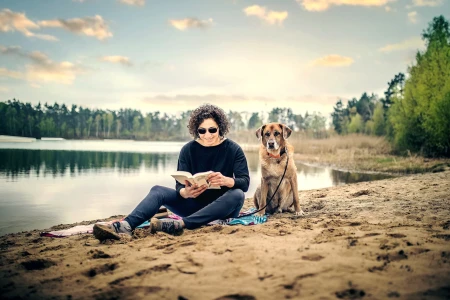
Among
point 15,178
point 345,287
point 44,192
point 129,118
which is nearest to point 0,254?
point 345,287

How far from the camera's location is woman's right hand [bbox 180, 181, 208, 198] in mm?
4094

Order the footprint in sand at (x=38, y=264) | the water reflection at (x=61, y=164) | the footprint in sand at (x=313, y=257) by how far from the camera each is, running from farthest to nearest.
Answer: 1. the water reflection at (x=61, y=164)
2. the footprint in sand at (x=38, y=264)
3. the footprint in sand at (x=313, y=257)

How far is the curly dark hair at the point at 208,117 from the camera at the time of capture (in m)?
4.81

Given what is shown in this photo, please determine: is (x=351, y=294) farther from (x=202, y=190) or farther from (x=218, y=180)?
(x=202, y=190)

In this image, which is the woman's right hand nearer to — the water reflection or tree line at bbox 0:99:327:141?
the water reflection

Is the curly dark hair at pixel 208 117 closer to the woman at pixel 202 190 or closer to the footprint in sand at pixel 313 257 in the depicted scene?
the woman at pixel 202 190

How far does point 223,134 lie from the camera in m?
5.04

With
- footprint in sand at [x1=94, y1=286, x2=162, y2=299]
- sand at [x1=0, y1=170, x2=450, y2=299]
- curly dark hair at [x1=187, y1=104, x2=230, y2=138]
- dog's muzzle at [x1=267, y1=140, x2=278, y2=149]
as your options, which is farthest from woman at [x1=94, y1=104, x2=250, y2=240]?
A: footprint in sand at [x1=94, y1=286, x2=162, y2=299]

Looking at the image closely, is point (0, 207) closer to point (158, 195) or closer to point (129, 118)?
point (158, 195)

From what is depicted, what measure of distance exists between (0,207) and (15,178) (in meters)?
6.91

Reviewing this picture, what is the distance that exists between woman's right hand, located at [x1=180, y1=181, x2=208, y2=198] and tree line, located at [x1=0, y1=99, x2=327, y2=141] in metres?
97.7

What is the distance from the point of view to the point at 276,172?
552 centimetres

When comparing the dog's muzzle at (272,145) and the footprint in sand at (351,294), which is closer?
the footprint in sand at (351,294)

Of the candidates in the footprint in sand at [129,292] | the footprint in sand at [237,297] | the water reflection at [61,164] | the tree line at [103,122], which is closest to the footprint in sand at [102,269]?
the footprint in sand at [129,292]
